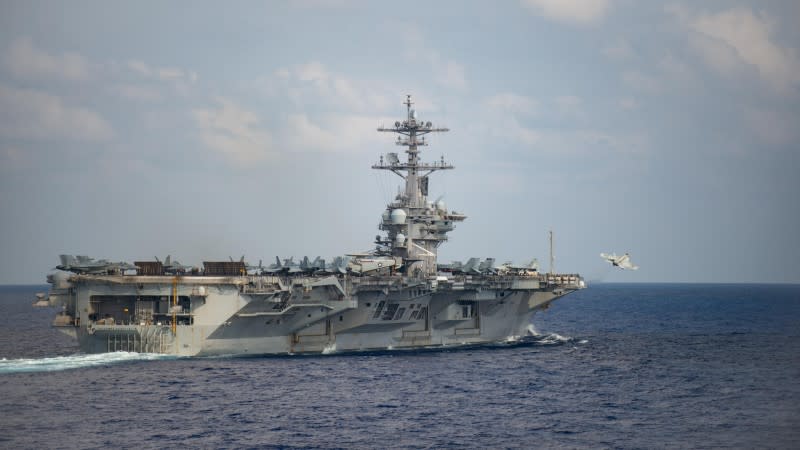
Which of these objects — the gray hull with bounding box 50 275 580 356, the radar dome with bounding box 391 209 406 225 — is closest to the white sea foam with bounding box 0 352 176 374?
the gray hull with bounding box 50 275 580 356

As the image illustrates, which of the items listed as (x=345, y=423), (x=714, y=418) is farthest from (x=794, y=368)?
(x=345, y=423)

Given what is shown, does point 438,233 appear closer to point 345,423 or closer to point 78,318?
point 78,318

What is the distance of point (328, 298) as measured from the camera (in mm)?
37312

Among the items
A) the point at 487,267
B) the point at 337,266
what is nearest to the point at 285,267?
Answer: the point at 337,266

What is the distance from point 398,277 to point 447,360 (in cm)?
396

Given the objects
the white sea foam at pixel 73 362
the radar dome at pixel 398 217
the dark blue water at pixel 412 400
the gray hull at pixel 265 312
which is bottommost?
the dark blue water at pixel 412 400

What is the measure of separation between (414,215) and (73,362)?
1717 centimetres

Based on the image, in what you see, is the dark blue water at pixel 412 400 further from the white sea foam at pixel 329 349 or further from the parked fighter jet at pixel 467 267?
the parked fighter jet at pixel 467 267

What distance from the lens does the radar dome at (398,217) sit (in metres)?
43.5

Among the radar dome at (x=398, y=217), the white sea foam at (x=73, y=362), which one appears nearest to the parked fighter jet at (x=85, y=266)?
the white sea foam at (x=73, y=362)

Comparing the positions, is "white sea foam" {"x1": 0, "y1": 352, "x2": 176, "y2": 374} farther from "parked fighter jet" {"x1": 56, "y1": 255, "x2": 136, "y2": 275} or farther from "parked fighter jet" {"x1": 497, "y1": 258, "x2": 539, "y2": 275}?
"parked fighter jet" {"x1": 497, "y1": 258, "x2": 539, "y2": 275}

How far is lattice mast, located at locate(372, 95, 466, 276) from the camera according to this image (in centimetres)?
4378

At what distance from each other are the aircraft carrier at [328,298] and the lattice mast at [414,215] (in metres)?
0.06

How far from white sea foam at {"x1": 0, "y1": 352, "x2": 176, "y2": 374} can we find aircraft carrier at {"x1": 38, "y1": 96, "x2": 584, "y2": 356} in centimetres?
37
